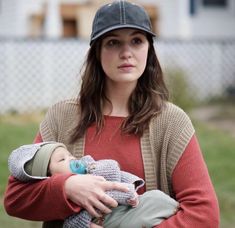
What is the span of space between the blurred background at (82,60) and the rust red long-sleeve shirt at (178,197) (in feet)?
15.9

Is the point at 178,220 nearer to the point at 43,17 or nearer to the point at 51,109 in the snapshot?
the point at 51,109

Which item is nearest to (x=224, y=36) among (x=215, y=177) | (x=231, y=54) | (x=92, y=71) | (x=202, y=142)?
(x=231, y=54)

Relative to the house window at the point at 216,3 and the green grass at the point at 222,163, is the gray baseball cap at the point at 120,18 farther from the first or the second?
the house window at the point at 216,3

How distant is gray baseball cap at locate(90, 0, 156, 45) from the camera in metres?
2.58

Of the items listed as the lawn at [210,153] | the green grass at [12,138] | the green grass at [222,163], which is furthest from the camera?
the green grass at [222,163]

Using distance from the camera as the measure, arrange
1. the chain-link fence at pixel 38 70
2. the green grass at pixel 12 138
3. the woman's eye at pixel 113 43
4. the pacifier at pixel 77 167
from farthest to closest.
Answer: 1. the chain-link fence at pixel 38 70
2. the green grass at pixel 12 138
3. the woman's eye at pixel 113 43
4. the pacifier at pixel 77 167

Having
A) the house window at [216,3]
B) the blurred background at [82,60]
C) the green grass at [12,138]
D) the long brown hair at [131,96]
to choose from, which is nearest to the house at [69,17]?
the blurred background at [82,60]

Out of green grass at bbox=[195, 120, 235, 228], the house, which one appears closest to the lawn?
green grass at bbox=[195, 120, 235, 228]

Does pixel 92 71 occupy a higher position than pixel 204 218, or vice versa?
pixel 92 71

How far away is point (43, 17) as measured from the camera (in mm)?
13391

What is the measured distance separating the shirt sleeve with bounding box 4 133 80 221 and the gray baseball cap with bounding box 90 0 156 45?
0.62 metres

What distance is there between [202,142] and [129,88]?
20.3ft

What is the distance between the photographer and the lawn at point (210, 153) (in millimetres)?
6091

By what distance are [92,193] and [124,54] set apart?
59 cm
